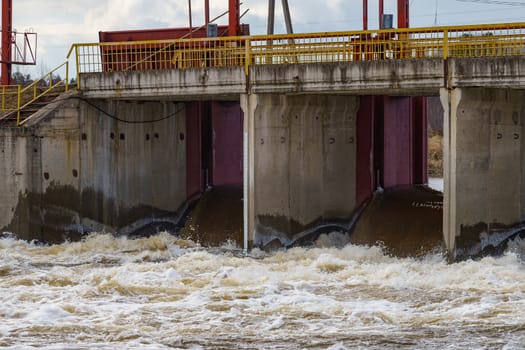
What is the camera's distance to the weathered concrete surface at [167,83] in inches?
950

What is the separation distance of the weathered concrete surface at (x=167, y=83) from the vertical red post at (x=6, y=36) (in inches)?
189

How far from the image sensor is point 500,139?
22016 millimetres

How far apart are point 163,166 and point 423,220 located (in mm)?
7679

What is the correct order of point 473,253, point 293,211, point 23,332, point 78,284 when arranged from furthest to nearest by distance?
point 293,211
point 473,253
point 78,284
point 23,332

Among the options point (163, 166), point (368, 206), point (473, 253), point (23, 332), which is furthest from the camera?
point (163, 166)

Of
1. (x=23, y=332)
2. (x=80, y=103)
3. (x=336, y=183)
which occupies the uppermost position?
(x=80, y=103)

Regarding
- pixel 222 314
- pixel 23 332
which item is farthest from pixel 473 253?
pixel 23 332

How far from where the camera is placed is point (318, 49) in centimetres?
2358

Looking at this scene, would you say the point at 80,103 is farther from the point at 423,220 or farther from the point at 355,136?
the point at 423,220

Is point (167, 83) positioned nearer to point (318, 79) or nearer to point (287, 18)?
point (318, 79)

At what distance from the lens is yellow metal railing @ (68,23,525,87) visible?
70.7 feet

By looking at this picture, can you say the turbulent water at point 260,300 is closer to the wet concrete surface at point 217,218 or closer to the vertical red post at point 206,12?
the wet concrete surface at point 217,218

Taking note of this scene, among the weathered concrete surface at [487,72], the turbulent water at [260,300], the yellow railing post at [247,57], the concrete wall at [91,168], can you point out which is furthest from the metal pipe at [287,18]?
the weathered concrete surface at [487,72]

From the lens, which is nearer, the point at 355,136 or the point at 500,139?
the point at 500,139
